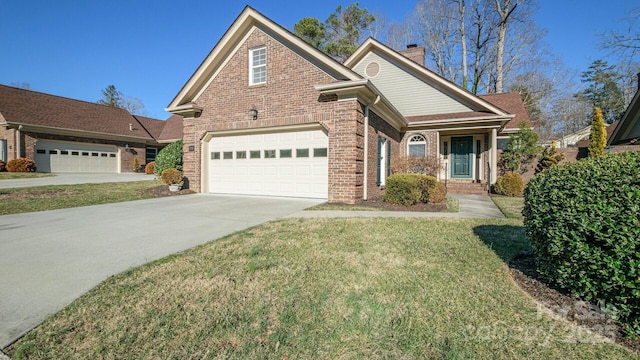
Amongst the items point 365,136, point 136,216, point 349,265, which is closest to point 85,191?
point 136,216

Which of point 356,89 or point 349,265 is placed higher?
point 356,89

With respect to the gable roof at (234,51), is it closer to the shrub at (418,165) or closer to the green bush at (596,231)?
the shrub at (418,165)

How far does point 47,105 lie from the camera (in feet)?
71.0

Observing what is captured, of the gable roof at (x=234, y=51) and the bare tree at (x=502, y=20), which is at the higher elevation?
the bare tree at (x=502, y=20)

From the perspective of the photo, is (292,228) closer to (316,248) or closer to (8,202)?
(316,248)

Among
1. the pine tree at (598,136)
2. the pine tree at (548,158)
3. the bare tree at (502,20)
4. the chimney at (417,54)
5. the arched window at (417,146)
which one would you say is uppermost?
the bare tree at (502,20)

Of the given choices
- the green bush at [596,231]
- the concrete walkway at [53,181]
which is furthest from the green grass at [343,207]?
the concrete walkway at [53,181]

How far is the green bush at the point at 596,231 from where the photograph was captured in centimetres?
231

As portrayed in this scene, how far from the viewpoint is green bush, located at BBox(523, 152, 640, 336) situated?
2.31m

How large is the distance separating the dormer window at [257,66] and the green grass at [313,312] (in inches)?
301

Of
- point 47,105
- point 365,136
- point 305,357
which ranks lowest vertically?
point 305,357

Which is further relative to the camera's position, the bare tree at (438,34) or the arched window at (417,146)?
the bare tree at (438,34)

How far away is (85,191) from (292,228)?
1051 cm

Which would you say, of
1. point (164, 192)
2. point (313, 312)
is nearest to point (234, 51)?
point (164, 192)
